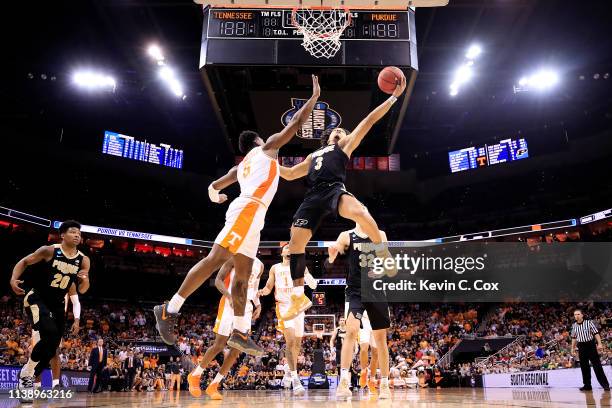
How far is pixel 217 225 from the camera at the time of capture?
2953cm

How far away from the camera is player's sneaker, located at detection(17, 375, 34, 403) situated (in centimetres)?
502

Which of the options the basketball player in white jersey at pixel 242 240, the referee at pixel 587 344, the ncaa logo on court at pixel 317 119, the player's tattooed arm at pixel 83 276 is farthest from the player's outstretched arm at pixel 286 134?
the referee at pixel 587 344

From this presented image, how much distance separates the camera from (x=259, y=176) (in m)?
4.93

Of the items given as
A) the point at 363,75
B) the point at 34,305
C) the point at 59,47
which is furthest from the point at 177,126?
the point at 34,305

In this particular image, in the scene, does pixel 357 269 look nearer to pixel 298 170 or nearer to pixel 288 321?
Result: pixel 288 321

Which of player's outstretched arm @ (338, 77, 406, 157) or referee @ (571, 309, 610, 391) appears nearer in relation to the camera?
player's outstretched arm @ (338, 77, 406, 157)

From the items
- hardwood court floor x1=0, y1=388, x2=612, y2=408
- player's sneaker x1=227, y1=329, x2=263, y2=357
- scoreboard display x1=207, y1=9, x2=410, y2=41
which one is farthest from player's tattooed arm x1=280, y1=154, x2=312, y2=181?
scoreboard display x1=207, y1=9, x2=410, y2=41

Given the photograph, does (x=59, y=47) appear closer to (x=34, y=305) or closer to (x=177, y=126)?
(x=177, y=126)

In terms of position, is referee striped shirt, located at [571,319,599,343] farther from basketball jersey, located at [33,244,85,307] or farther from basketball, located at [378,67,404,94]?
basketball jersey, located at [33,244,85,307]

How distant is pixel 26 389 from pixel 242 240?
287cm

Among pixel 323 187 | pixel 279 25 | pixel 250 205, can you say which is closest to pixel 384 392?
pixel 323 187

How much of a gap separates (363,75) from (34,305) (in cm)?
662

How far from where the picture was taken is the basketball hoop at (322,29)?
27.2 feet

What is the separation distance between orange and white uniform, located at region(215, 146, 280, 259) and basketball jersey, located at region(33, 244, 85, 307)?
260 centimetres
